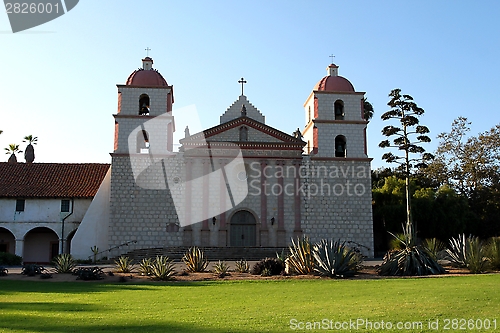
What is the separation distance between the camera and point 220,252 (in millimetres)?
29188

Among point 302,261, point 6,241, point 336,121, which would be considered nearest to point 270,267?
point 302,261

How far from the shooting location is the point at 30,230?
1291 inches

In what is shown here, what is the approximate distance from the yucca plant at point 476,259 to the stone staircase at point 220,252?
1181 cm

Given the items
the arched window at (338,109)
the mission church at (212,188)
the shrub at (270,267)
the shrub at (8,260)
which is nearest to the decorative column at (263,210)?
the mission church at (212,188)

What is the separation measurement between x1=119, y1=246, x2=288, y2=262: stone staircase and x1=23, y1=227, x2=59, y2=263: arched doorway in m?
7.87

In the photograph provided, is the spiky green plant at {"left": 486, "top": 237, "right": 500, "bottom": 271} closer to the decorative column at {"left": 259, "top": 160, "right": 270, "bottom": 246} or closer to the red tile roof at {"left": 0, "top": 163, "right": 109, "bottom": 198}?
the decorative column at {"left": 259, "top": 160, "right": 270, "bottom": 246}

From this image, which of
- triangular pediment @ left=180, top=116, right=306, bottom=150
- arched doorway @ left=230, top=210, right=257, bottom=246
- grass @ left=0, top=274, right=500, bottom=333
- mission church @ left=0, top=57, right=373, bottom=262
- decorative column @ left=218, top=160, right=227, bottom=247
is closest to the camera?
grass @ left=0, top=274, right=500, bottom=333

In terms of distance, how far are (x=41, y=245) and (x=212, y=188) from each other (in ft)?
41.5

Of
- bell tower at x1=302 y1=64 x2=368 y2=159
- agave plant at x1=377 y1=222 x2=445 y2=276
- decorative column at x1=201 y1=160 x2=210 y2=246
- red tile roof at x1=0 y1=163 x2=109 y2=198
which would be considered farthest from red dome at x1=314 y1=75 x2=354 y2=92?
agave plant at x1=377 y1=222 x2=445 y2=276

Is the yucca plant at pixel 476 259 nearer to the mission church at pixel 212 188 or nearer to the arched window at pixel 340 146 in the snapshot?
the mission church at pixel 212 188

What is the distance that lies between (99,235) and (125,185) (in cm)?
334

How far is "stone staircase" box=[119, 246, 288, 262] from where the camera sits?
28672 mm

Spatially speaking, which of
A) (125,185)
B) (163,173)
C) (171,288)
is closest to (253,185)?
(163,173)

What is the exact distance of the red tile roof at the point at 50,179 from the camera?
33.0 metres
